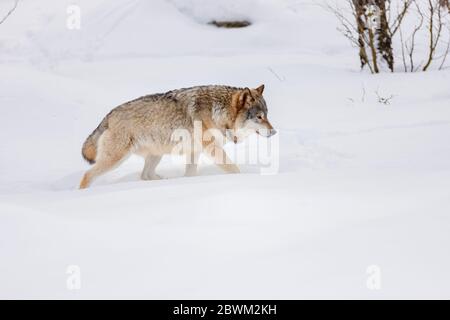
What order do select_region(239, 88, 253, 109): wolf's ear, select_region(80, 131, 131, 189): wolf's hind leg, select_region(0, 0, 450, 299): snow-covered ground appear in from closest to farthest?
select_region(0, 0, 450, 299): snow-covered ground, select_region(80, 131, 131, 189): wolf's hind leg, select_region(239, 88, 253, 109): wolf's ear

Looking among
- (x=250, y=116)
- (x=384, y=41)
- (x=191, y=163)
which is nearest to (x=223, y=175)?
(x=191, y=163)

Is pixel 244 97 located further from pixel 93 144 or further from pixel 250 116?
pixel 93 144

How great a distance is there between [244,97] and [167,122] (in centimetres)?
90

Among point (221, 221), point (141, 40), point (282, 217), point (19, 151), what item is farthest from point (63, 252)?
point (141, 40)

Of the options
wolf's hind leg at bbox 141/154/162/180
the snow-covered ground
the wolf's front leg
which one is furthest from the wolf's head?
wolf's hind leg at bbox 141/154/162/180

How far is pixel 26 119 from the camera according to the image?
27.7ft

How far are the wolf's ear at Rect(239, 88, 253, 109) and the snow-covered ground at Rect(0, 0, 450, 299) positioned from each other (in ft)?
2.61

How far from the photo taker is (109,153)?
6.43 metres

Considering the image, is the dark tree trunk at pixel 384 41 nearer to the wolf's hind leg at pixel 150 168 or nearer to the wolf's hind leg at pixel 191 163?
the wolf's hind leg at pixel 191 163

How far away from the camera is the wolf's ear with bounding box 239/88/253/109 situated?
21.5 feet

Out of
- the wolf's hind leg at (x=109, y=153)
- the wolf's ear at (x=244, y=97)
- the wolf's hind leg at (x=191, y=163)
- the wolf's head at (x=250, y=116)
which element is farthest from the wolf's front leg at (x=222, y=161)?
→ the wolf's hind leg at (x=109, y=153)

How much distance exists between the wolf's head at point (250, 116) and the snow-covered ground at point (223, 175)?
1.56 feet

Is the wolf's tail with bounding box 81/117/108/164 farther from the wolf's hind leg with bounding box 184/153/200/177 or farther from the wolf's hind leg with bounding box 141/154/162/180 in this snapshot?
the wolf's hind leg with bounding box 184/153/200/177

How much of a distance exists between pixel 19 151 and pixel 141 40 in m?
5.05
